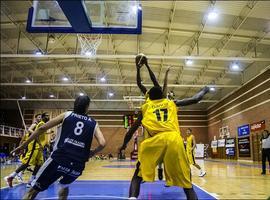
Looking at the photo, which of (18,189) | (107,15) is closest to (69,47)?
(107,15)

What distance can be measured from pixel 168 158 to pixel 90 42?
13.2 meters

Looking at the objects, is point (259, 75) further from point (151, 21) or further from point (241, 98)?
point (151, 21)

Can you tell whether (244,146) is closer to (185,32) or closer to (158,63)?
(158,63)

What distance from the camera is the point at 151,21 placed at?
53.4 feet

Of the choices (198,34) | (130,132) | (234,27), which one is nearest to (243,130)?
(198,34)

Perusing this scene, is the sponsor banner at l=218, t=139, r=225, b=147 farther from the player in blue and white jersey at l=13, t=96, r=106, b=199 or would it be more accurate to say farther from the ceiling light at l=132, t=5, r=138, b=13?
the player in blue and white jersey at l=13, t=96, r=106, b=199

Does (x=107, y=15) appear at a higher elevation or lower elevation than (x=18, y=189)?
higher

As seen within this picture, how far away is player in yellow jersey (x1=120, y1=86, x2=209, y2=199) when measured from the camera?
3275 mm

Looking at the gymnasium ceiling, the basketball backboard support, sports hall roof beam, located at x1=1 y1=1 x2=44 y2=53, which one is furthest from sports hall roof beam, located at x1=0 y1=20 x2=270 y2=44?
the basketball backboard support

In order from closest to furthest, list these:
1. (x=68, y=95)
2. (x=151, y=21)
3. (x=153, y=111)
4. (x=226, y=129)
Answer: (x=153, y=111) → (x=151, y=21) → (x=226, y=129) → (x=68, y=95)

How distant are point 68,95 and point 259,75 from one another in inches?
870

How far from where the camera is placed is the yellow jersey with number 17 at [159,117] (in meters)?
3.43

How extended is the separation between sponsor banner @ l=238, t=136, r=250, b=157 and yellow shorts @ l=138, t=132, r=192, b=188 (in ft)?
69.3


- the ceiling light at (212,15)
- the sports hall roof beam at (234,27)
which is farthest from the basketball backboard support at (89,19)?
the sports hall roof beam at (234,27)
